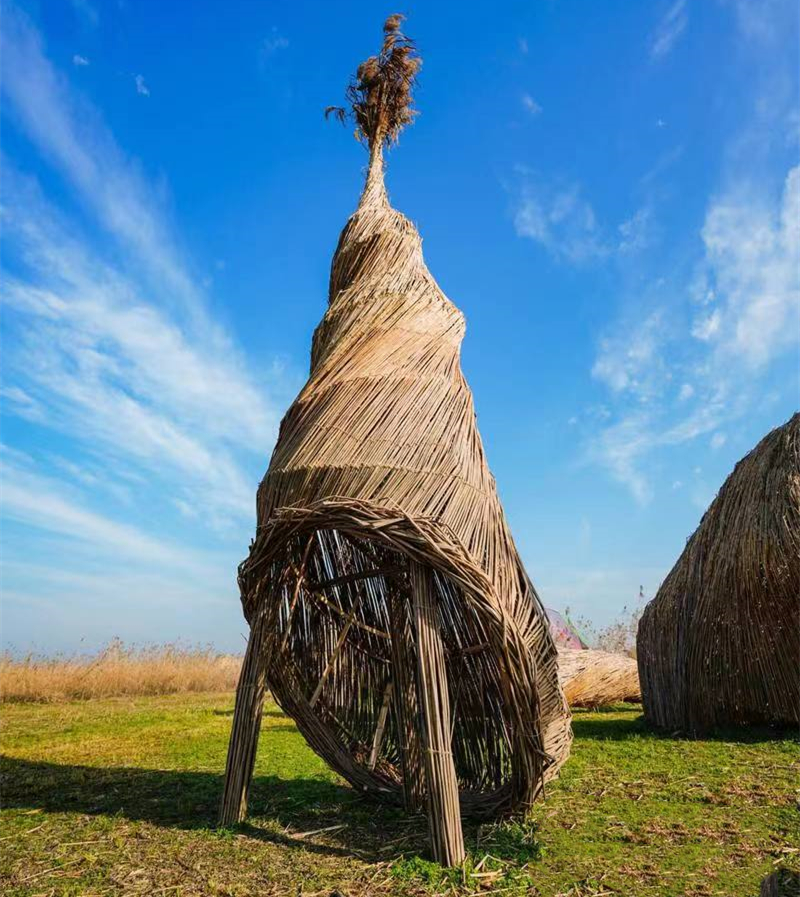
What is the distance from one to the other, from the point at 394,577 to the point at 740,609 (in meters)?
3.33

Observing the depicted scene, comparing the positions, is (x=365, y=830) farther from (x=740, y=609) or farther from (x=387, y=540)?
(x=740, y=609)

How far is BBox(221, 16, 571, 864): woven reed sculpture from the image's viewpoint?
3.39 metres

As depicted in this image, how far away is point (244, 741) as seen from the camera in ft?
12.6

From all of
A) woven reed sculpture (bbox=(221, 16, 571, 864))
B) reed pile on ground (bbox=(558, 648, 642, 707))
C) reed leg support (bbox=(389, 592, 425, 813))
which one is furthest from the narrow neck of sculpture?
reed pile on ground (bbox=(558, 648, 642, 707))

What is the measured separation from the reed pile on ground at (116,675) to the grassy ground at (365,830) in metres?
4.36

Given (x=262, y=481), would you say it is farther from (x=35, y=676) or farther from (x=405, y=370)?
(x=35, y=676)

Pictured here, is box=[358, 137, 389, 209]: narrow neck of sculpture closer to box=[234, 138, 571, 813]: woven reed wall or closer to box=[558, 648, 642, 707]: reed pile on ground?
box=[234, 138, 571, 813]: woven reed wall

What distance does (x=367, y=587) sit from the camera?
5375 millimetres

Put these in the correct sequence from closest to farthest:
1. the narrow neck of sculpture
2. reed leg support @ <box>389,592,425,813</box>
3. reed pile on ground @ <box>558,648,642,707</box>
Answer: reed leg support @ <box>389,592,425,813</box>
the narrow neck of sculpture
reed pile on ground @ <box>558,648,642,707</box>

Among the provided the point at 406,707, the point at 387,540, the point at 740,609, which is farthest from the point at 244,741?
the point at 740,609

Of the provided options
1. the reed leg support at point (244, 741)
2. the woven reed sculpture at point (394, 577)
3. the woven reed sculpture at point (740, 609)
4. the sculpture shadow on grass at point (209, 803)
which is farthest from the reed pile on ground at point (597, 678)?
the reed leg support at point (244, 741)

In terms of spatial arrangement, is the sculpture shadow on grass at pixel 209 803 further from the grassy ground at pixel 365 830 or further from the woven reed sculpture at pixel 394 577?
the woven reed sculpture at pixel 394 577

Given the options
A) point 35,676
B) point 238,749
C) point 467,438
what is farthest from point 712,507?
point 35,676

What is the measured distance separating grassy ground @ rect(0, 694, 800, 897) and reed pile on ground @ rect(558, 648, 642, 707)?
277 centimetres
